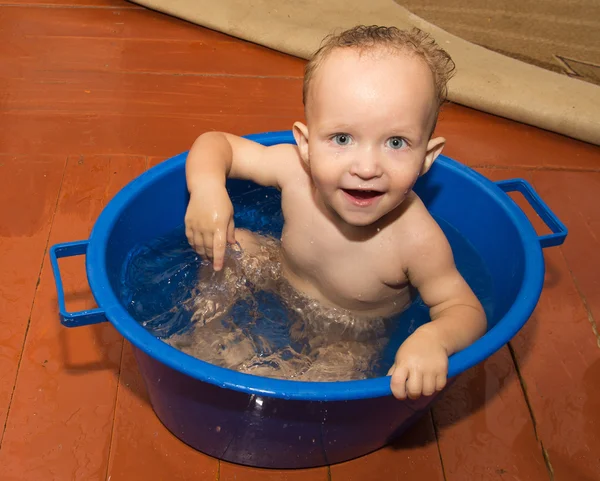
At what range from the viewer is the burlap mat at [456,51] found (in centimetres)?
180

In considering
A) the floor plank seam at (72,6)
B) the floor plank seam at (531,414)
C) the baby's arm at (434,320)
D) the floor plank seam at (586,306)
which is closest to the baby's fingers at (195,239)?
the baby's arm at (434,320)

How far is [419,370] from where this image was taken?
823mm

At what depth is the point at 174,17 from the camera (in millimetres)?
2107

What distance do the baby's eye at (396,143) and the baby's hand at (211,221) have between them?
0.89ft

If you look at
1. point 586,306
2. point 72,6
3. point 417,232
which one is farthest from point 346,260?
point 72,6

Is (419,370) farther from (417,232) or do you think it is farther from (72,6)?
(72,6)

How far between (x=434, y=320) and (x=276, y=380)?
313mm

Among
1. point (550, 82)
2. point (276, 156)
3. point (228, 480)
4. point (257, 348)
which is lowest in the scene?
point (228, 480)

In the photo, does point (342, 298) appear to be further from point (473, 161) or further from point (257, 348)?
point (473, 161)

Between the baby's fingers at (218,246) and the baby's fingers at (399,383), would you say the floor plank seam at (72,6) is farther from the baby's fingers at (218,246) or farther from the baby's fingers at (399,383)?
the baby's fingers at (399,383)

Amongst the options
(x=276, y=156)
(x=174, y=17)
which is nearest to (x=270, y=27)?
(x=174, y=17)

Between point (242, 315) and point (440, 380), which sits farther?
point (242, 315)

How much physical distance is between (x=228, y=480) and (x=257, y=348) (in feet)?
0.72

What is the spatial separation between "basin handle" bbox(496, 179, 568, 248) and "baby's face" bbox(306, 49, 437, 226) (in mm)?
308
